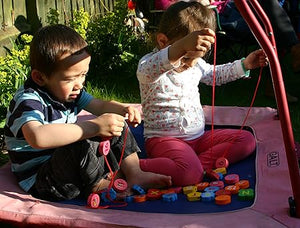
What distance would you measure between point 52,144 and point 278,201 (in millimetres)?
841

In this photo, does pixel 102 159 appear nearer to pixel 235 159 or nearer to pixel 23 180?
pixel 23 180

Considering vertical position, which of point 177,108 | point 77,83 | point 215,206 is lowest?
point 215,206

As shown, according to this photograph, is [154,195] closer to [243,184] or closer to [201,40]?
[243,184]

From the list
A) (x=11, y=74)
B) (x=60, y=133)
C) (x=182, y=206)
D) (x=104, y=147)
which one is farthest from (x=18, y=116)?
(x=11, y=74)

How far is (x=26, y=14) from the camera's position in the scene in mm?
4207

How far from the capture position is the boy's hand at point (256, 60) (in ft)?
8.24

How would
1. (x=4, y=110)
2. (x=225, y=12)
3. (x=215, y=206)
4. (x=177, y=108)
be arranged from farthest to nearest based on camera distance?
(x=225, y=12), (x=4, y=110), (x=177, y=108), (x=215, y=206)

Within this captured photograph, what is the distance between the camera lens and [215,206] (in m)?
2.04

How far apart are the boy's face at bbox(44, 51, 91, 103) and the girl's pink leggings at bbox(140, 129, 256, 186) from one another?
0.45 metres

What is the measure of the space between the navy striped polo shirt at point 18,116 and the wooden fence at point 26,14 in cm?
165

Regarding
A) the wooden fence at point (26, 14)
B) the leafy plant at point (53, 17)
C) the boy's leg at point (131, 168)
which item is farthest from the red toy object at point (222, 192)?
the leafy plant at point (53, 17)

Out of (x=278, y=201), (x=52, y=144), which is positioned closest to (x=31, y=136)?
(x=52, y=144)


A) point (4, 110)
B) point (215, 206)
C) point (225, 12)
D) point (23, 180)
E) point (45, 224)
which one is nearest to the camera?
point (45, 224)

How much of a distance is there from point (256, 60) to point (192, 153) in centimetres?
57
